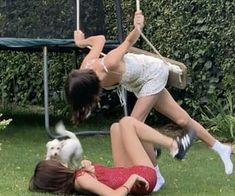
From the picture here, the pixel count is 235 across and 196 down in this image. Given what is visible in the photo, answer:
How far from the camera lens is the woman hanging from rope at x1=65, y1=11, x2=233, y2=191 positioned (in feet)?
15.5

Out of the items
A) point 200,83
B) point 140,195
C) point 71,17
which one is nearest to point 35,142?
point 71,17

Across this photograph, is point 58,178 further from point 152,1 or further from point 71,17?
point 152,1

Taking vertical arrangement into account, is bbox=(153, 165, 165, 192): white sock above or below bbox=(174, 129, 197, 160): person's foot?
below

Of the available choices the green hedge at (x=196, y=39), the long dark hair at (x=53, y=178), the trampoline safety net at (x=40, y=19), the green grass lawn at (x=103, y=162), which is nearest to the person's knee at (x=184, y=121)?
the green grass lawn at (x=103, y=162)

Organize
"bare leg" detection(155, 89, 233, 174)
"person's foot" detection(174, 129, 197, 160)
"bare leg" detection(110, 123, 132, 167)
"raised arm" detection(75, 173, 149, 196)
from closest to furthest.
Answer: "raised arm" detection(75, 173, 149, 196), "person's foot" detection(174, 129, 197, 160), "bare leg" detection(110, 123, 132, 167), "bare leg" detection(155, 89, 233, 174)

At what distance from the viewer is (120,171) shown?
15.2 feet

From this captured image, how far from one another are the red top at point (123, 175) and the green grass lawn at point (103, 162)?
0.23 meters

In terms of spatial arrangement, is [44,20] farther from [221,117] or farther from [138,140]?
[138,140]

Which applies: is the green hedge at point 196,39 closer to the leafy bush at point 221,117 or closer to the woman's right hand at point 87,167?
the leafy bush at point 221,117

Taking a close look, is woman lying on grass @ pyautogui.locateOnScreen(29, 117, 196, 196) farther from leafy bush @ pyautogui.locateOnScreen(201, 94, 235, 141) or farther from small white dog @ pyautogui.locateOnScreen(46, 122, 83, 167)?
leafy bush @ pyautogui.locateOnScreen(201, 94, 235, 141)

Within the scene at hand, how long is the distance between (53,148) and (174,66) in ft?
4.04

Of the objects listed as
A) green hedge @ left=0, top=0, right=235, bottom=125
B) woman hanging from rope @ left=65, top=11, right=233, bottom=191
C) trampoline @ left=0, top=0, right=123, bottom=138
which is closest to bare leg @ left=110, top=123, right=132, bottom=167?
woman hanging from rope @ left=65, top=11, right=233, bottom=191

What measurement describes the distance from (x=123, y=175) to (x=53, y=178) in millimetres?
417

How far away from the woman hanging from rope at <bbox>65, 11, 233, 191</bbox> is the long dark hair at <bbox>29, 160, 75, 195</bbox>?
385 millimetres
